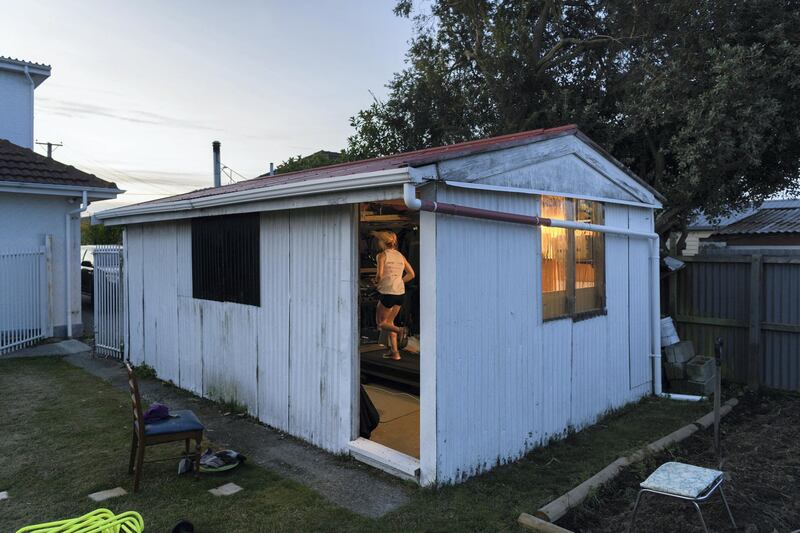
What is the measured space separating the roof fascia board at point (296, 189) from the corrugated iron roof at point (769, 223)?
19.1 metres

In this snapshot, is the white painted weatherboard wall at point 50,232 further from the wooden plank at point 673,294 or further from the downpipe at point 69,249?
the wooden plank at point 673,294

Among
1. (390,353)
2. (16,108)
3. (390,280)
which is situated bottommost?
(390,353)

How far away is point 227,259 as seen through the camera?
6.50 meters

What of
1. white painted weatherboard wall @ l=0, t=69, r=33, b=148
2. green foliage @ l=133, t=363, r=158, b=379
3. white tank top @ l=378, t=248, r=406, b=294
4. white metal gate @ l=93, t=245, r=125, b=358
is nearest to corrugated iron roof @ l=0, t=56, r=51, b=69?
white painted weatherboard wall @ l=0, t=69, r=33, b=148

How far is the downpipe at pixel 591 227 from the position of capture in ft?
13.1

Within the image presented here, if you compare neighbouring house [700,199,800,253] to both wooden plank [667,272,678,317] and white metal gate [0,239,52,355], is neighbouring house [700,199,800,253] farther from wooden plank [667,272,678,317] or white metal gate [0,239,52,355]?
white metal gate [0,239,52,355]

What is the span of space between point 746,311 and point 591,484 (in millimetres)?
5075

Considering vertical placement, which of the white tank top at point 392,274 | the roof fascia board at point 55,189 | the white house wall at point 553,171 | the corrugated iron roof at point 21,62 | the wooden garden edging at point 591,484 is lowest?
the wooden garden edging at point 591,484

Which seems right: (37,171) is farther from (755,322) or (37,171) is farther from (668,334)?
(755,322)

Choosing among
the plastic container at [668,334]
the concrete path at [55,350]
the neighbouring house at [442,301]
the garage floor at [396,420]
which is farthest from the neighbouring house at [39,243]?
the plastic container at [668,334]

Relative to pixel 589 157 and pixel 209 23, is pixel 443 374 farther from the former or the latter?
pixel 209 23

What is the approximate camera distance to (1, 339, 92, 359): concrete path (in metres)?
9.49

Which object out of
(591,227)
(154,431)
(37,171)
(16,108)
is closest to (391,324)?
(591,227)

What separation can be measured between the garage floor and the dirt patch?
1691mm
